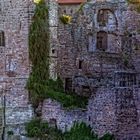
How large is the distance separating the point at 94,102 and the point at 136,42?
744cm

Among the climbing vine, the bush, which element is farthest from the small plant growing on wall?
the bush

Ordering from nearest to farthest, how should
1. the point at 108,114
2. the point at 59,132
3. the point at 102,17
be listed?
the point at 108,114 < the point at 59,132 < the point at 102,17

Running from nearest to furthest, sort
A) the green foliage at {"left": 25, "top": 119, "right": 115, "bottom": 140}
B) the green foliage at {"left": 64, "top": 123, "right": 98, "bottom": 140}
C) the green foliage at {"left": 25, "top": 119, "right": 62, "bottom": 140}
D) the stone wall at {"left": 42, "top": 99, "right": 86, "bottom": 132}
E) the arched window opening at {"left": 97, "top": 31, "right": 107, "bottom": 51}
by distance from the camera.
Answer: the green foliage at {"left": 64, "top": 123, "right": 98, "bottom": 140} < the green foliage at {"left": 25, "top": 119, "right": 115, "bottom": 140} < the green foliage at {"left": 25, "top": 119, "right": 62, "bottom": 140} < the stone wall at {"left": 42, "top": 99, "right": 86, "bottom": 132} < the arched window opening at {"left": 97, "top": 31, "right": 107, "bottom": 51}

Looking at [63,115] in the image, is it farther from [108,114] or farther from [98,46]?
[98,46]

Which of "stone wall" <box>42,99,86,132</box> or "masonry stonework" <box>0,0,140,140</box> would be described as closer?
"masonry stonework" <box>0,0,140,140</box>

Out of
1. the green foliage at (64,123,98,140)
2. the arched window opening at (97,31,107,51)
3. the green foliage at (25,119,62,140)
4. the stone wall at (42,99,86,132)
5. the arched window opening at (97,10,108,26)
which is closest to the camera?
the green foliage at (64,123,98,140)

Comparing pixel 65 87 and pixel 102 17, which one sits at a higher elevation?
pixel 102 17

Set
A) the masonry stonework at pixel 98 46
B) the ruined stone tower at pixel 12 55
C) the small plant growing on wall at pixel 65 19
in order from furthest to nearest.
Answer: the small plant growing on wall at pixel 65 19 < the masonry stonework at pixel 98 46 < the ruined stone tower at pixel 12 55

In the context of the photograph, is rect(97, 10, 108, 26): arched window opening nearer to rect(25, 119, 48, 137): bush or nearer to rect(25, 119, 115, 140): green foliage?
rect(25, 119, 115, 140): green foliage

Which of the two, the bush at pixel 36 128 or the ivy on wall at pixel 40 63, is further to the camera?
the ivy on wall at pixel 40 63

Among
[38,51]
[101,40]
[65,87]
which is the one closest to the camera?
[38,51]

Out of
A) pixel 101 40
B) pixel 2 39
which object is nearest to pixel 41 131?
pixel 2 39

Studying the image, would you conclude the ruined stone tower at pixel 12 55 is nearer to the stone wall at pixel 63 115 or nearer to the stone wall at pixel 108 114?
the stone wall at pixel 63 115

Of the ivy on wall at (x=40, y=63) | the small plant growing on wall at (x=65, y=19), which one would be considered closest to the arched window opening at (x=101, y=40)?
the small plant growing on wall at (x=65, y=19)
